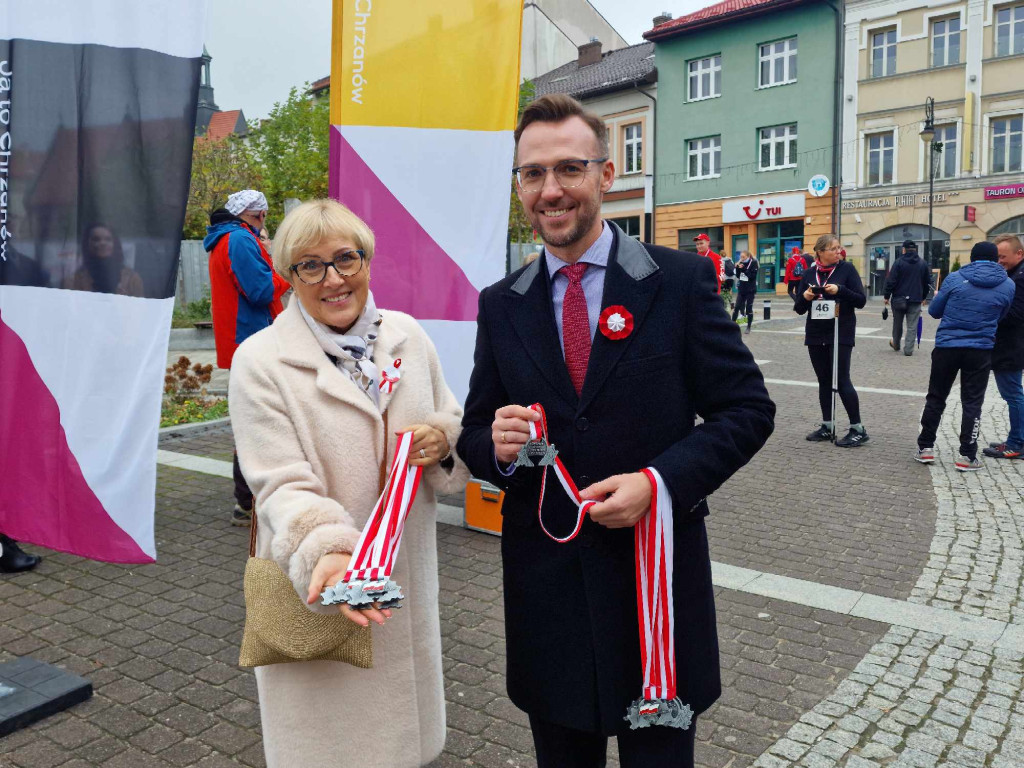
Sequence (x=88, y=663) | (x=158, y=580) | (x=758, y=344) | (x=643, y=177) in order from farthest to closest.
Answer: (x=643, y=177)
(x=758, y=344)
(x=158, y=580)
(x=88, y=663)

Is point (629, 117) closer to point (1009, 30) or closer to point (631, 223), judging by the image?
point (631, 223)

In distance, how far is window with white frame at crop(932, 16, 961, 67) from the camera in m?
30.0

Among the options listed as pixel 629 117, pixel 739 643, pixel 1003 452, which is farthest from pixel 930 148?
pixel 739 643

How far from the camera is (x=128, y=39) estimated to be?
3119 mm

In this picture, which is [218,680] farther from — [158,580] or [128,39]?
[128,39]

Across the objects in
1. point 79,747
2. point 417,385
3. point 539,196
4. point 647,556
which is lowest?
point 79,747

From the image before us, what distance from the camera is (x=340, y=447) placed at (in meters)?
2.24

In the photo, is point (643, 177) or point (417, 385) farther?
point (643, 177)

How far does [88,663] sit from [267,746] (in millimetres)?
2014

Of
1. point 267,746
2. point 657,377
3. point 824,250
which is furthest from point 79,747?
point 824,250

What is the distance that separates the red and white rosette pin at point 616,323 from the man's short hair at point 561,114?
380 millimetres

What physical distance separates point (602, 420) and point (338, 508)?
2.23ft

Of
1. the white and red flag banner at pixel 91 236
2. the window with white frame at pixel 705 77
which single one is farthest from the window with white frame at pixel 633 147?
the white and red flag banner at pixel 91 236

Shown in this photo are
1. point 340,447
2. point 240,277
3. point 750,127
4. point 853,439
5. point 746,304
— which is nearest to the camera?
point 340,447
